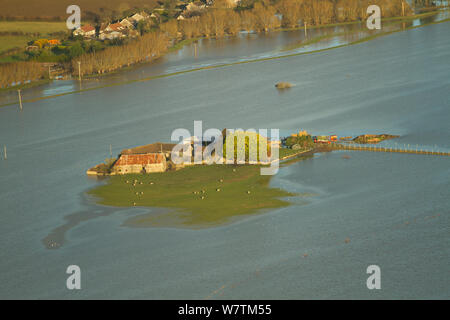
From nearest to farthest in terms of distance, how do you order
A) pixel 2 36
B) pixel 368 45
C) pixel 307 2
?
pixel 368 45 < pixel 2 36 < pixel 307 2

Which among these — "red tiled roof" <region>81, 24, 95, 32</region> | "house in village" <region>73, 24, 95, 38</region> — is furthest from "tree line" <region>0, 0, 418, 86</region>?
"red tiled roof" <region>81, 24, 95, 32</region>

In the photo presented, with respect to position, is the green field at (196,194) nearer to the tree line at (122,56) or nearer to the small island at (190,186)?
the small island at (190,186)

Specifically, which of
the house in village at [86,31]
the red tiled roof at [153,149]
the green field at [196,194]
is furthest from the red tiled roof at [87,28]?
the green field at [196,194]

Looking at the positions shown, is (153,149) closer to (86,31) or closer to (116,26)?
(86,31)

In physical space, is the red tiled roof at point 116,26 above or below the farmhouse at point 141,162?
above

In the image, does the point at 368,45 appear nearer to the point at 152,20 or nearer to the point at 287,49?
the point at 287,49
